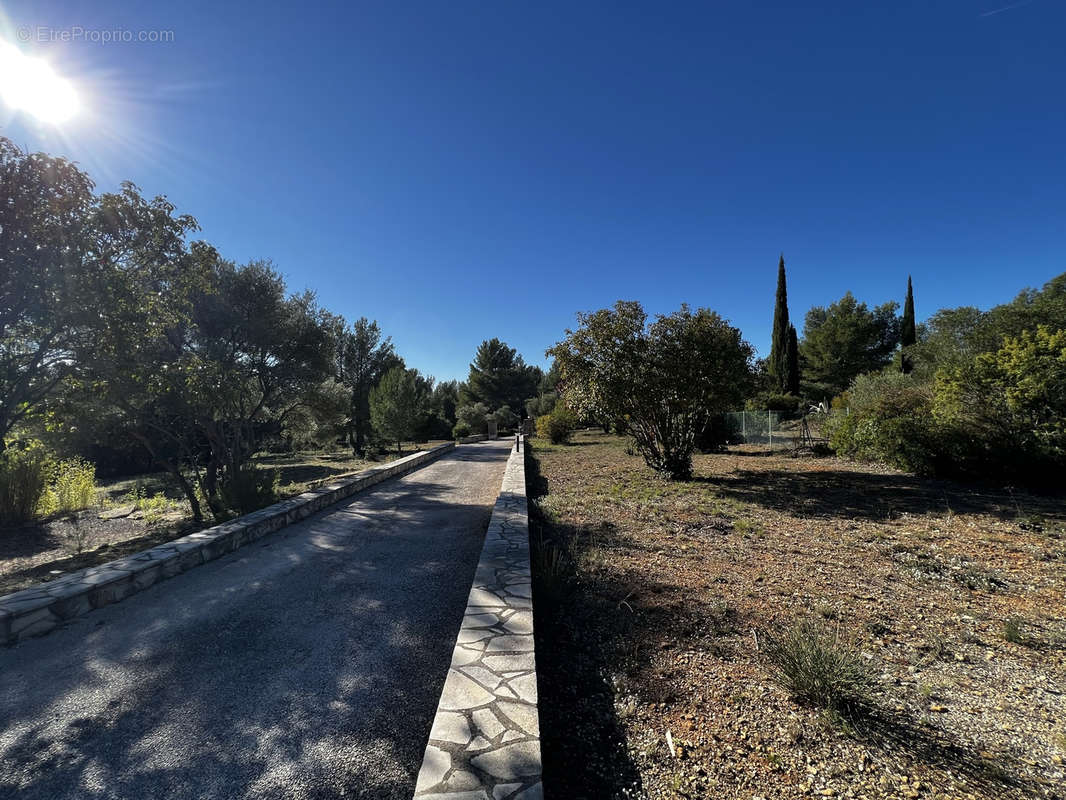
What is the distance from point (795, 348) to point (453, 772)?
116 ft

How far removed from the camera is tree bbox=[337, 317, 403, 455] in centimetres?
2245

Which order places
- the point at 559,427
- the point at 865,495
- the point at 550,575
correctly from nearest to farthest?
the point at 550,575 < the point at 865,495 < the point at 559,427

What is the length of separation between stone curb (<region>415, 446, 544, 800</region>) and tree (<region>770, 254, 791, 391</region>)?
32.4 m

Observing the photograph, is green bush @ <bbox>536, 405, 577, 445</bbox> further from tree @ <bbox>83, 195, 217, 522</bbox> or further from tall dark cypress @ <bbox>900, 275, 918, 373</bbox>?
tall dark cypress @ <bbox>900, 275, 918, 373</bbox>

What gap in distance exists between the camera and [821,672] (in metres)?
2.25

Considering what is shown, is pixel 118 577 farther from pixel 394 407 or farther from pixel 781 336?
pixel 781 336

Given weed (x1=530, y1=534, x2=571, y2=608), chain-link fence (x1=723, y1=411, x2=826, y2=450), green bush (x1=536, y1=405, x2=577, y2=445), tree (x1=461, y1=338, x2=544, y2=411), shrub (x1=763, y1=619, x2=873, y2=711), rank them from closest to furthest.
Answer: shrub (x1=763, y1=619, x2=873, y2=711)
weed (x1=530, y1=534, x2=571, y2=608)
chain-link fence (x1=723, y1=411, x2=826, y2=450)
green bush (x1=536, y1=405, x2=577, y2=445)
tree (x1=461, y1=338, x2=544, y2=411)

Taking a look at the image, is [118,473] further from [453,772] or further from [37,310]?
[453,772]

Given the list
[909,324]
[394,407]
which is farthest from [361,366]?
[909,324]

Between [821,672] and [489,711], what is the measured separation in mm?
1785

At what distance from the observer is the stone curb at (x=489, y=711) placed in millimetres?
1625

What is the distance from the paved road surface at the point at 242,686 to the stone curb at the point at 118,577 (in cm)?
13

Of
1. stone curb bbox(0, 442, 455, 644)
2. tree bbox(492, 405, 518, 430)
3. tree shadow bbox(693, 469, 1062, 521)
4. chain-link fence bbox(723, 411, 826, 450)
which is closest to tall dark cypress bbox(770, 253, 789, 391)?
chain-link fence bbox(723, 411, 826, 450)

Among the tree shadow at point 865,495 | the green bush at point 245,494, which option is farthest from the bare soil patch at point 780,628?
the green bush at point 245,494
